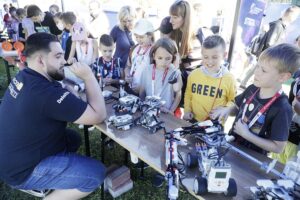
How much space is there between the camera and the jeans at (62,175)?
5.95 feet

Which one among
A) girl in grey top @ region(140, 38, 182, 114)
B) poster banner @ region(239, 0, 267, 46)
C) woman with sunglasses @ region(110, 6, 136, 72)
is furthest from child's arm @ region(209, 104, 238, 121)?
poster banner @ region(239, 0, 267, 46)

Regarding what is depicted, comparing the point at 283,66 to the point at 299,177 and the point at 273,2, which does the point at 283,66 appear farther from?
the point at 273,2

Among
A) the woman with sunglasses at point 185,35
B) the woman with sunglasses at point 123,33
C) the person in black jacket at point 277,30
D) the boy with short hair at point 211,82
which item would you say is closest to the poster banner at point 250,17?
the person in black jacket at point 277,30

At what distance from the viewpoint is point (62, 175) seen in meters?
1.83

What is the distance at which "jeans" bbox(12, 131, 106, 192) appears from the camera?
1.81 meters

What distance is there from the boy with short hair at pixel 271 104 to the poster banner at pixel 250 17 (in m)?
3.98

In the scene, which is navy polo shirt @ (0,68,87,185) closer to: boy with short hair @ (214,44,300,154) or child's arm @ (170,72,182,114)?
child's arm @ (170,72,182,114)

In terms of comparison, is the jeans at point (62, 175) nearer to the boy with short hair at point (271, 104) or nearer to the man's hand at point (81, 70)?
the man's hand at point (81, 70)

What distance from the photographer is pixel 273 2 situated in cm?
730

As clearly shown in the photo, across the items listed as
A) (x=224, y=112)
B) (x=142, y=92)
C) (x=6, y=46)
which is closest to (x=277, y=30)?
(x=142, y=92)

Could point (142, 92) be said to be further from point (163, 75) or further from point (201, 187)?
point (201, 187)

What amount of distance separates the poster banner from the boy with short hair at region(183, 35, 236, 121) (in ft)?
11.3

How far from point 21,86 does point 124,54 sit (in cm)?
254

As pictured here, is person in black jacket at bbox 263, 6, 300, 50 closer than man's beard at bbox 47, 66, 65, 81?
No
